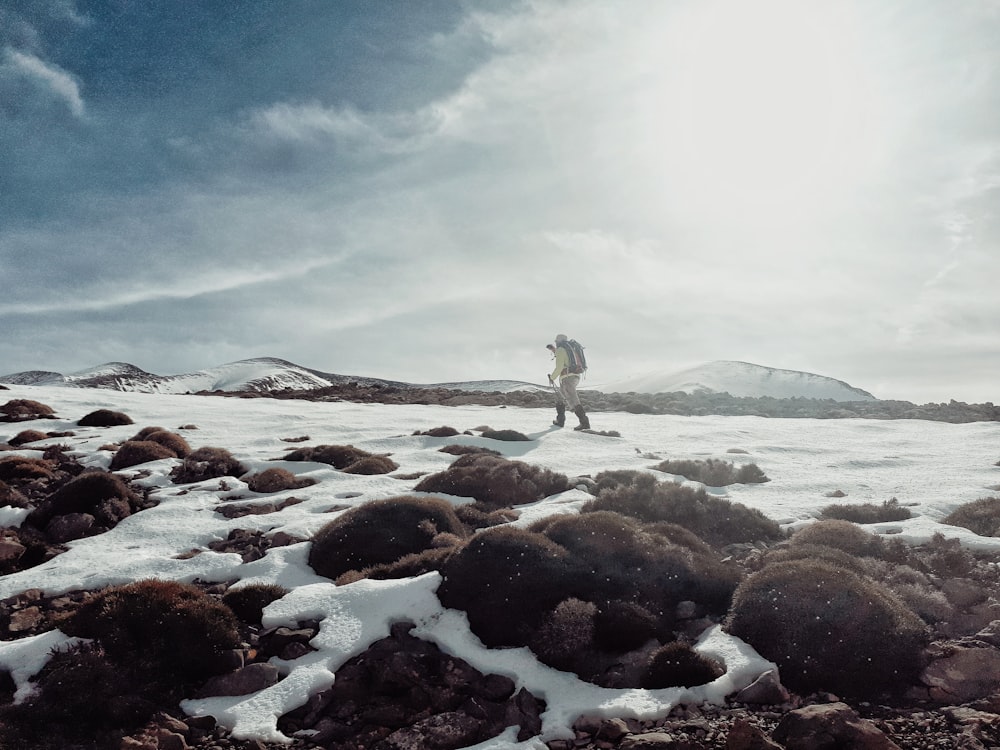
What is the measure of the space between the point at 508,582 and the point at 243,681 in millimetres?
3118

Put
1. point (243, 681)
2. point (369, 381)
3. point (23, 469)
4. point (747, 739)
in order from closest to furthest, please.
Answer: point (747, 739) → point (243, 681) → point (23, 469) → point (369, 381)

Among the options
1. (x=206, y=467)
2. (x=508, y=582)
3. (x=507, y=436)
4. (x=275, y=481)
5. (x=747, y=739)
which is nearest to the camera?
(x=747, y=739)

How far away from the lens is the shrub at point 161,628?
6.59 meters

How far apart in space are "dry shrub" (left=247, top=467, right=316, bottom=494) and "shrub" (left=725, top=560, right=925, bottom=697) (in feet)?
33.4

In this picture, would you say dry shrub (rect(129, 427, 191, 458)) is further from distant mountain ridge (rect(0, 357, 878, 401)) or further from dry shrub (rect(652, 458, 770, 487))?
distant mountain ridge (rect(0, 357, 878, 401))

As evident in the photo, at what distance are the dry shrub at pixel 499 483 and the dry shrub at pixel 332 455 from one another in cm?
353

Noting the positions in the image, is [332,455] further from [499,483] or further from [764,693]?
[764,693]

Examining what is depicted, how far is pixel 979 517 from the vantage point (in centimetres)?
1050

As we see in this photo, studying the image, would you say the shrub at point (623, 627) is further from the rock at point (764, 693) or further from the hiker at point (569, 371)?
the hiker at point (569, 371)

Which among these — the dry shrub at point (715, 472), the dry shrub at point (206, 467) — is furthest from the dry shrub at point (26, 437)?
the dry shrub at point (715, 472)

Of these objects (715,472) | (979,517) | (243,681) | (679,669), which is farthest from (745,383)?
(243,681)

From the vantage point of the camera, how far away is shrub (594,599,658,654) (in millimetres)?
6793

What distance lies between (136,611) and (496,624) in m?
4.10

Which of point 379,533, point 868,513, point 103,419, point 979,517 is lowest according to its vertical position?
point 379,533
